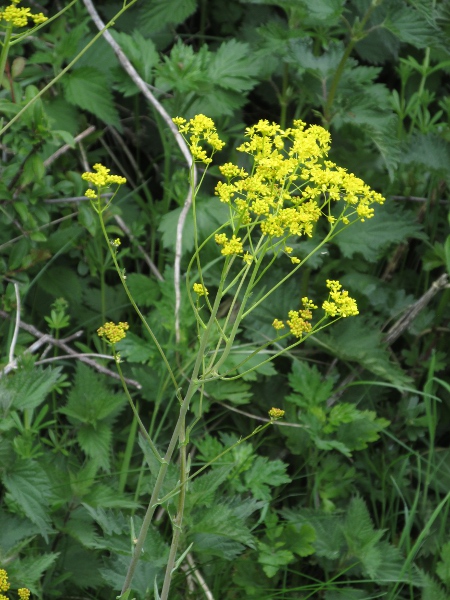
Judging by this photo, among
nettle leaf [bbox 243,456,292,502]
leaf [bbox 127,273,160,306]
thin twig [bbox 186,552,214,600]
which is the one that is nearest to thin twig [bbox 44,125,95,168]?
leaf [bbox 127,273,160,306]

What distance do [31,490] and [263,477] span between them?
70cm

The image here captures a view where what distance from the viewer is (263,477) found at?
2.46 metres

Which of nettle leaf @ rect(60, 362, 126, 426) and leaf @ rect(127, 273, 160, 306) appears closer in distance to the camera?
nettle leaf @ rect(60, 362, 126, 426)

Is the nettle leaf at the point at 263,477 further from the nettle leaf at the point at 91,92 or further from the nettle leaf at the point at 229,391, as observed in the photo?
the nettle leaf at the point at 91,92

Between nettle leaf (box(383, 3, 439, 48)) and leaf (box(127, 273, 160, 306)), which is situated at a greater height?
nettle leaf (box(383, 3, 439, 48))

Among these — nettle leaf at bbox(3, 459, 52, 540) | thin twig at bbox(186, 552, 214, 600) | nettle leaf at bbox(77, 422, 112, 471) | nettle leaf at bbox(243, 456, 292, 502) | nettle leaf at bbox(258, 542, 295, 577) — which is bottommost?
nettle leaf at bbox(258, 542, 295, 577)

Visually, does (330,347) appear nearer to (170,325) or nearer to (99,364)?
(170,325)

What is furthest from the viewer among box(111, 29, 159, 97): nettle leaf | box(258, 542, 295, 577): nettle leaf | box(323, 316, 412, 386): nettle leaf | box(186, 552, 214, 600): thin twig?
box(111, 29, 159, 97): nettle leaf

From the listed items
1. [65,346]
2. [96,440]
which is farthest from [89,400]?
[65,346]

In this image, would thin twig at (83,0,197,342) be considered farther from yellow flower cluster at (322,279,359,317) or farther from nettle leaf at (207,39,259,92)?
yellow flower cluster at (322,279,359,317)

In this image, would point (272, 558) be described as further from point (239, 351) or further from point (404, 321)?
point (404, 321)

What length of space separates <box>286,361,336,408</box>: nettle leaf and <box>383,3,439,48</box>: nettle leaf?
1.11 m

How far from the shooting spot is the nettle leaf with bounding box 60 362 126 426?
2.48 meters

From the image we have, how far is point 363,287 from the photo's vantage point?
9.85 feet
